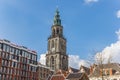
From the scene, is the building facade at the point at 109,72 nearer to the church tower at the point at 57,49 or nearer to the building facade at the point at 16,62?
the building facade at the point at 16,62

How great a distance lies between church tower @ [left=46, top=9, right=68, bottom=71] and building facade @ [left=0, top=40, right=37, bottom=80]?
1141 inches

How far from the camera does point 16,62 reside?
136m

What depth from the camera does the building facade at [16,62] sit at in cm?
12888

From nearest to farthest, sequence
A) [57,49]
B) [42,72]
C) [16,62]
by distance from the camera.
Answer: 1. [16,62]
2. [42,72]
3. [57,49]

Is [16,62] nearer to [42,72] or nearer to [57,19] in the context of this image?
[42,72]

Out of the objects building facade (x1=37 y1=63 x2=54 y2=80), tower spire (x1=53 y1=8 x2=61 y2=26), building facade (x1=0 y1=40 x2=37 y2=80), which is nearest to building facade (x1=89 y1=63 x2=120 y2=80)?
building facade (x1=0 y1=40 x2=37 y2=80)

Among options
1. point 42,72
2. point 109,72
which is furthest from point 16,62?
point 109,72

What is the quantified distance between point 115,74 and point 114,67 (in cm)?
371

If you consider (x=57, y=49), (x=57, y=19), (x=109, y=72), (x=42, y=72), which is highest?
(x=57, y=19)

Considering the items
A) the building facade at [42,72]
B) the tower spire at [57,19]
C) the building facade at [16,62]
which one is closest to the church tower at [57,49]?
the tower spire at [57,19]

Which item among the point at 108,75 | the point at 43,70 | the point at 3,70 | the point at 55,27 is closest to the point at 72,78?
the point at 108,75

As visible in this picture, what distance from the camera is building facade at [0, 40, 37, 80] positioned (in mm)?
128875

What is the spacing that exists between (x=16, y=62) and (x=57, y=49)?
48.9 metres

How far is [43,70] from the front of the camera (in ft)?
511
